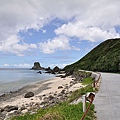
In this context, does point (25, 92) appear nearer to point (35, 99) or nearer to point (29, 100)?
point (35, 99)

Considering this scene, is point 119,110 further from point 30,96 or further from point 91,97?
point 30,96

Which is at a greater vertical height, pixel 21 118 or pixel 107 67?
pixel 107 67

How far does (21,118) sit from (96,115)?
314 centimetres

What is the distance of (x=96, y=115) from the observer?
8.60 m

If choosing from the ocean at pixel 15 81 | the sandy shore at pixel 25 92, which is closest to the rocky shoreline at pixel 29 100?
the sandy shore at pixel 25 92

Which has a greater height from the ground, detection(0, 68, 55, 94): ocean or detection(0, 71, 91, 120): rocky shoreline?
detection(0, 68, 55, 94): ocean

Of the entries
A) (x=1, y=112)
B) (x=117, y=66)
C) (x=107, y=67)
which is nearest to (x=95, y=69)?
(x=107, y=67)

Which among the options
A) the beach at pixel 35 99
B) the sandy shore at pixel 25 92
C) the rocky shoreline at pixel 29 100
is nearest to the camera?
the rocky shoreline at pixel 29 100

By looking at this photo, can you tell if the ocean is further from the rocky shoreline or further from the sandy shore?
the rocky shoreline

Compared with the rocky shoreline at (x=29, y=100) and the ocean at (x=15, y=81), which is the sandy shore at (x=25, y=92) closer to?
the rocky shoreline at (x=29, y=100)

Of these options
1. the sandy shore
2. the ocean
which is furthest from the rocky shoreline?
the ocean

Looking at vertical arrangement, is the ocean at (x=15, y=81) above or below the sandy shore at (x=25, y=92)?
above

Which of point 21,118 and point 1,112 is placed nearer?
point 21,118

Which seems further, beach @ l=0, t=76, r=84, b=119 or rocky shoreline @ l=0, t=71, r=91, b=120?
beach @ l=0, t=76, r=84, b=119
